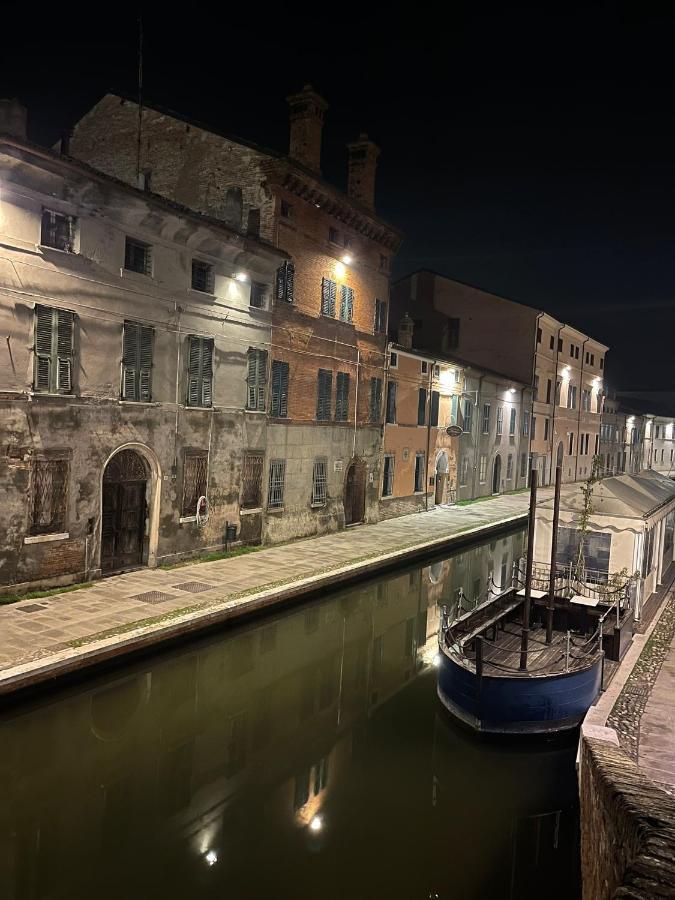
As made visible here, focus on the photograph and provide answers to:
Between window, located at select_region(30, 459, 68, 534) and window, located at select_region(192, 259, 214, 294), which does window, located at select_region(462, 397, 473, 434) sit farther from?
window, located at select_region(30, 459, 68, 534)

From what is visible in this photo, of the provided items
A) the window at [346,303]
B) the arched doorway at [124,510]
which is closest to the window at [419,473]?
the window at [346,303]

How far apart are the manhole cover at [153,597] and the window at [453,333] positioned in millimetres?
32238

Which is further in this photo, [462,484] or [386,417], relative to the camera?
[462,484]

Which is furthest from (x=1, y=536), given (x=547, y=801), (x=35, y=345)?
(x=547, y=801)

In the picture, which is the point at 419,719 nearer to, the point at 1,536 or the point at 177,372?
the point at 1,536

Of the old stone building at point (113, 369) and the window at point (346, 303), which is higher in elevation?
the window at point (346, 303)

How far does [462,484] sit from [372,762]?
91.0 feet

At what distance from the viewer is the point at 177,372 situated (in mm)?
17828

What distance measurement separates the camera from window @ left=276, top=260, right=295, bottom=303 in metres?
21.7

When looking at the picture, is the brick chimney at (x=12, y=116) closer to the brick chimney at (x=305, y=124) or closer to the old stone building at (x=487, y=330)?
the brick chimney at (x=305, y=124)

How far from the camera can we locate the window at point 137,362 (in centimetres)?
1644

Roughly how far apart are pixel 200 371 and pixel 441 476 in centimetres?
1886

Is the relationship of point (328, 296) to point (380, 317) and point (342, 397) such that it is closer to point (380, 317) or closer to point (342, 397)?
point (342, 397)

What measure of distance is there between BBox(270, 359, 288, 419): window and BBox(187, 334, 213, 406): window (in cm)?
313
